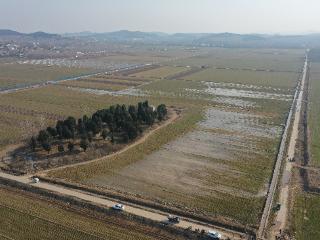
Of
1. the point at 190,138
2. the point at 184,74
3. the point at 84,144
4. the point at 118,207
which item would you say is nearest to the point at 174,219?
the point at 118,207

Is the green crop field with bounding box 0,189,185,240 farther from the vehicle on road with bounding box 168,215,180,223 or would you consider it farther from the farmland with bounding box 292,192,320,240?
the farmland with bounding box 292,192,320,240

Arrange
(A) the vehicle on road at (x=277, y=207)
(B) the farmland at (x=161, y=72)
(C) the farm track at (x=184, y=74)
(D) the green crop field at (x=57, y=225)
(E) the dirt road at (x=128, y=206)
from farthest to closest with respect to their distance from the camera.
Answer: (B) the farmland at (x=161, y=72) < (C) the farm track at (x=184, y=74) < (A) the vehicle on road at (x=277, y=207) < (E) the dirt road at (x=128, y=206) < (D) the green crop field at (x=57, y=225)

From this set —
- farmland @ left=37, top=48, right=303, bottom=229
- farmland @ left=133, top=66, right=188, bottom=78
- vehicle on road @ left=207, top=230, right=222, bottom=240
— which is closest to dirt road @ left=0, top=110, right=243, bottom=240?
vehicle on road @ left=207, top=230, right=222, bottom=240

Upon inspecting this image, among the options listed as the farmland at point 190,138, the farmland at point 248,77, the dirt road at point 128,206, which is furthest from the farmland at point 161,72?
the dirt road at point 128,206

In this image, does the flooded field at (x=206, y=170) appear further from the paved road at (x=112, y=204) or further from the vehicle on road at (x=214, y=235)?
the vehicle on road at (x=214, y=235)

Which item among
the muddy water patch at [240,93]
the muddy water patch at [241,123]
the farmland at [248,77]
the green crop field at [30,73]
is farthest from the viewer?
the farmland at [248,77]

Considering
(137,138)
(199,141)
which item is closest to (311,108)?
(199,141)
